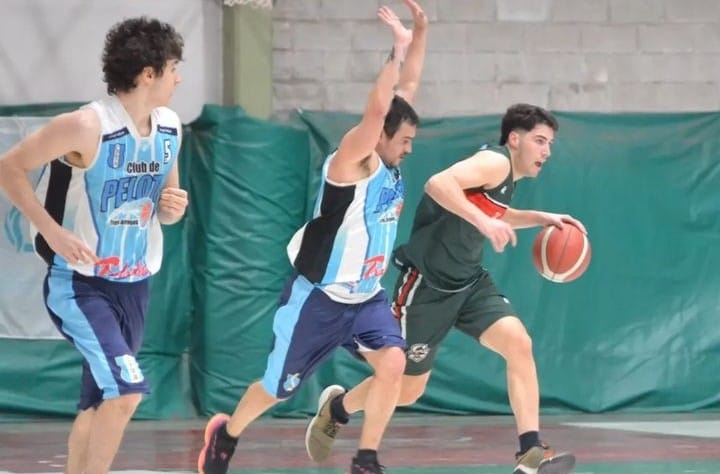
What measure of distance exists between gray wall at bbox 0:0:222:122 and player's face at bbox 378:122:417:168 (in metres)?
4.15

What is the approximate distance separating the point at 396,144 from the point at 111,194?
4.56ft

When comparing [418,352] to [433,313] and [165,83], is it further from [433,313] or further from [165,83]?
[165,83]

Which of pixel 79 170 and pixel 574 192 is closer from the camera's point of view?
pixel 79 170

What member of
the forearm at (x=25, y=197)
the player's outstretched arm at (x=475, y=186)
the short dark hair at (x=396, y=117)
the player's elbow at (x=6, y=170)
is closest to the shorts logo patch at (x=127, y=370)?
the forearm at (x=25, y=197)

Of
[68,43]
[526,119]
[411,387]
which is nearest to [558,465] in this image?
[411,387]

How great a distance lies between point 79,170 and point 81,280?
1.35ft

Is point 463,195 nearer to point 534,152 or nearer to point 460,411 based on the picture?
point 534,152

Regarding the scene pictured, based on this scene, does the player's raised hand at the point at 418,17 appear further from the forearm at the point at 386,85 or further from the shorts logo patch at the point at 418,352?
the shorts logo patch at the point at 418,352

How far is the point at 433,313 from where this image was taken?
6.89m

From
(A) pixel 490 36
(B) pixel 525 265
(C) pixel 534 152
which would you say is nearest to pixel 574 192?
(B) pixel 525 265

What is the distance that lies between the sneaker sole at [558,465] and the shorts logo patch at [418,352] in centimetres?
82

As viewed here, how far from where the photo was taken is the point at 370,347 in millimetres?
6379

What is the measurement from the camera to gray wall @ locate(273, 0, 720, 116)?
10.6 m

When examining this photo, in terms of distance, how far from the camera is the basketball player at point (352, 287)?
629 centimetres
